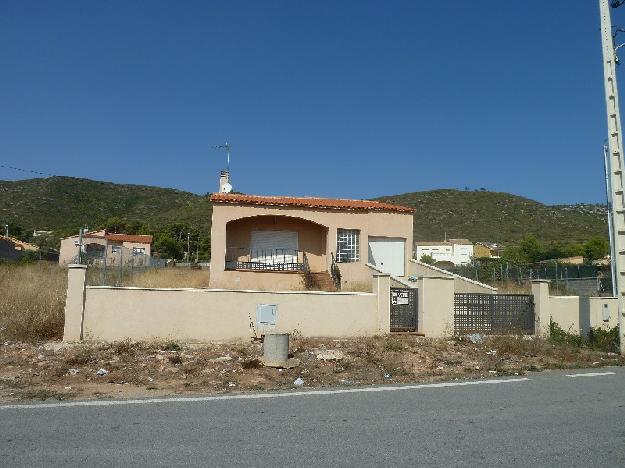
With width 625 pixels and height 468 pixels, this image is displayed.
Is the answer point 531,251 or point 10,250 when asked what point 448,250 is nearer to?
point 531,251

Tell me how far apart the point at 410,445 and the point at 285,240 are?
19.0 meters

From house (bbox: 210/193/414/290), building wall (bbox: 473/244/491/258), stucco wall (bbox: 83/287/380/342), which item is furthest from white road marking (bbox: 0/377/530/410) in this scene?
building wall (bbox: 473/244/491/258)

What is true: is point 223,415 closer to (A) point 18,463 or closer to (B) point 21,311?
(A) point 18,463

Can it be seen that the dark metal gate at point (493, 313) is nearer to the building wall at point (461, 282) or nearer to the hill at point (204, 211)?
the building wall at point (461, 282)

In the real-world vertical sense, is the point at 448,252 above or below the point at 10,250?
above

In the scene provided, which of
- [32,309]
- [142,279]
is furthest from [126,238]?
[32,309]

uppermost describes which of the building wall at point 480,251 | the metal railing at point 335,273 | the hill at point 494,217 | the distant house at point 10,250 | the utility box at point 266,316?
the hill at point 494,217

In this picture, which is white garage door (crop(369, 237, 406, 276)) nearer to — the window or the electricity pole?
the window

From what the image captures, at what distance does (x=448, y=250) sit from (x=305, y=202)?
46.6 metres

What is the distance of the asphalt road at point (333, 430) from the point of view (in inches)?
202

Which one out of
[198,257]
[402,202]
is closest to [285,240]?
[198,257]

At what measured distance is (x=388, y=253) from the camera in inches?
984

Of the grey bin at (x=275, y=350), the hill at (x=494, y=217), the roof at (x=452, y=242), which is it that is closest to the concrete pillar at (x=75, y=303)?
the grey bin at (x=275, y=350)

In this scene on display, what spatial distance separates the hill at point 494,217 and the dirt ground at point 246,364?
189 feet
